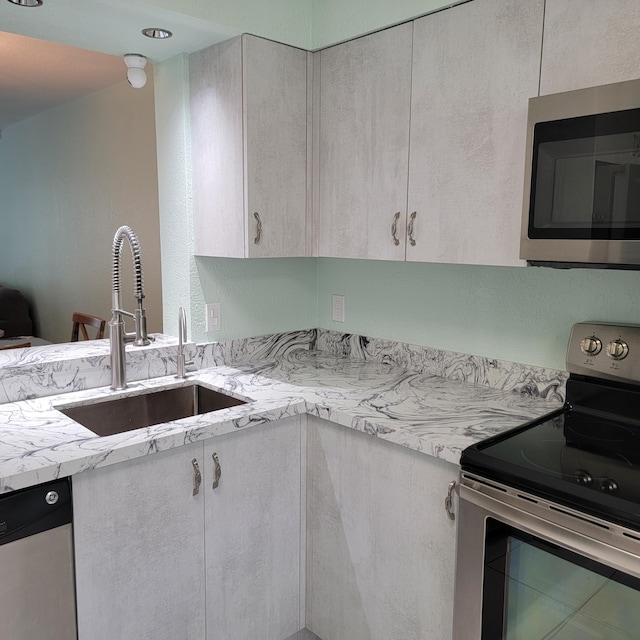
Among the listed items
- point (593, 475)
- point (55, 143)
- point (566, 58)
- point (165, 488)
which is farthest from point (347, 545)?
point (55, 143)

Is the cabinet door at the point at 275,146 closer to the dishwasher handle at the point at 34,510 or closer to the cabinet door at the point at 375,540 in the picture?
the cabinet door at the point at 375,540

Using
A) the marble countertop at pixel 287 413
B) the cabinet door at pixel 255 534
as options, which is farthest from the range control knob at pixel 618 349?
the cabinet door at pixel 255 534

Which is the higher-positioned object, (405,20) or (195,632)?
(405,20)

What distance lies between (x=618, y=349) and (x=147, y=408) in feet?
4.96

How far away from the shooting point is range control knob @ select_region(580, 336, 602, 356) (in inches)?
65.8

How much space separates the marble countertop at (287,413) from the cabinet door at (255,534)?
0.10 m

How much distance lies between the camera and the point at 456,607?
4.89 ft

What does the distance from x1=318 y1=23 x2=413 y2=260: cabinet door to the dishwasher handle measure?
1.20 m

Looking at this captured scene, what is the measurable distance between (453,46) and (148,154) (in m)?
2.54

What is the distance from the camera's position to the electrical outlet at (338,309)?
256 centimetres

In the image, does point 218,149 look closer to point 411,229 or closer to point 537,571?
point 411,229

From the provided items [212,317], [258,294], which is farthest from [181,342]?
[258,294]

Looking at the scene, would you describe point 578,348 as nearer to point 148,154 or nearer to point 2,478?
point 2,478

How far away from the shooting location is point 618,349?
5.33 feet
